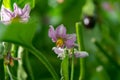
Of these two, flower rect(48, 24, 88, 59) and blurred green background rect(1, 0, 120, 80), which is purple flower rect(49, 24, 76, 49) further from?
blurred green background rect(1, 0, 120, 80)

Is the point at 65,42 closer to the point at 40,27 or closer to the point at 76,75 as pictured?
the point at 76,75

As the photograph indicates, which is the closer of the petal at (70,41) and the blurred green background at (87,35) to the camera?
the petal at (70,41)

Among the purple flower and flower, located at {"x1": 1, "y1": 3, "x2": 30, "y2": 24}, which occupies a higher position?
flower, located at {"x1": 1, "y1": 3, "x2": 30, "y2": 24}

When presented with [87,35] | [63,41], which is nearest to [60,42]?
[63,41]

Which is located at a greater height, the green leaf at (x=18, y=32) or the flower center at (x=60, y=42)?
the green leaf at (x=18, y=32)

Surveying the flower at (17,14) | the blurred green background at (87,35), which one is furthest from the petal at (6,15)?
the blurred green background at (87,35)

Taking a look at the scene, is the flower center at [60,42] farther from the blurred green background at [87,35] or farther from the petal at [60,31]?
the blurred green background at [87,35]

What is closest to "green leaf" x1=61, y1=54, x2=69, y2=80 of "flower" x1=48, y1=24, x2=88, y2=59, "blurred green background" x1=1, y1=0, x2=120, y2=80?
"flower" x1=48, y1=24, x2=88, y2=59

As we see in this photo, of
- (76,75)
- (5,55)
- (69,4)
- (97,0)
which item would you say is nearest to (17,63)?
(5,55)

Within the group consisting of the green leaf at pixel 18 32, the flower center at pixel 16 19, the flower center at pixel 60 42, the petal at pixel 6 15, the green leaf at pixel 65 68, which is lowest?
the green leaf at pixel 65 68
